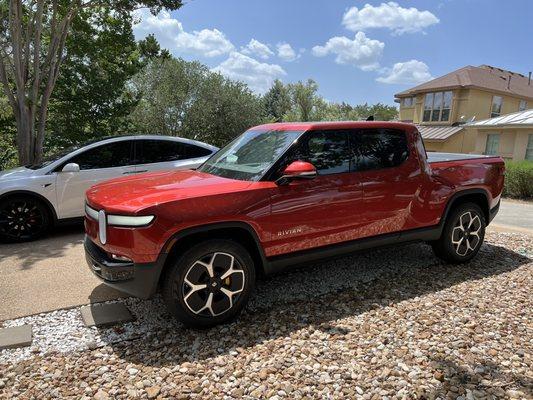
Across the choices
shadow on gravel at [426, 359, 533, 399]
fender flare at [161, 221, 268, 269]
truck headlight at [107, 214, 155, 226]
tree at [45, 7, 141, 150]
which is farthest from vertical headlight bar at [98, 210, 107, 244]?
tree at [45, 7, 141, 150]

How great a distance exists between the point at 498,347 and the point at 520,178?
1310 centimetres

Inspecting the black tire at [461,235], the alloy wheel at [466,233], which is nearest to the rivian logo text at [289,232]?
the black tire at [461,235]

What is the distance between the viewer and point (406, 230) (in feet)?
15.3

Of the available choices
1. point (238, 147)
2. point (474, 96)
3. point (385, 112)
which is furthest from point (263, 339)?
point (385, 112)

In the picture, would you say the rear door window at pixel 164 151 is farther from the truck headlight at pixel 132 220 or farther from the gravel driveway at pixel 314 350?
the truck headlight at pixel 132 220

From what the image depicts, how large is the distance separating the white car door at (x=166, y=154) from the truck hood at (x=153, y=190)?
9.17 ft

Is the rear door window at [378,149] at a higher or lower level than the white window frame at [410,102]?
lower

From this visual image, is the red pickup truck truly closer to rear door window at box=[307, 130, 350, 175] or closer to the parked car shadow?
rear door window at box=[307, 130, 350, 175]

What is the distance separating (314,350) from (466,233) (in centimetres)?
306

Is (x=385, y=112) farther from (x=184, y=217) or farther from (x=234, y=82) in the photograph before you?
(x=184, y=217)

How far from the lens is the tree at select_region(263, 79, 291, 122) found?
59.9m

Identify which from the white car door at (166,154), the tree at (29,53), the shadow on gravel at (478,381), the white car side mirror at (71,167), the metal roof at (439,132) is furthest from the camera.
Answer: the metal roof at (439,132)

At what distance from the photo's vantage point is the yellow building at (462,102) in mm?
26781

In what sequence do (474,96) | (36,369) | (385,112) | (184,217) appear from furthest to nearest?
(385,112) → (474,96) → (184,217) → (36,369)
